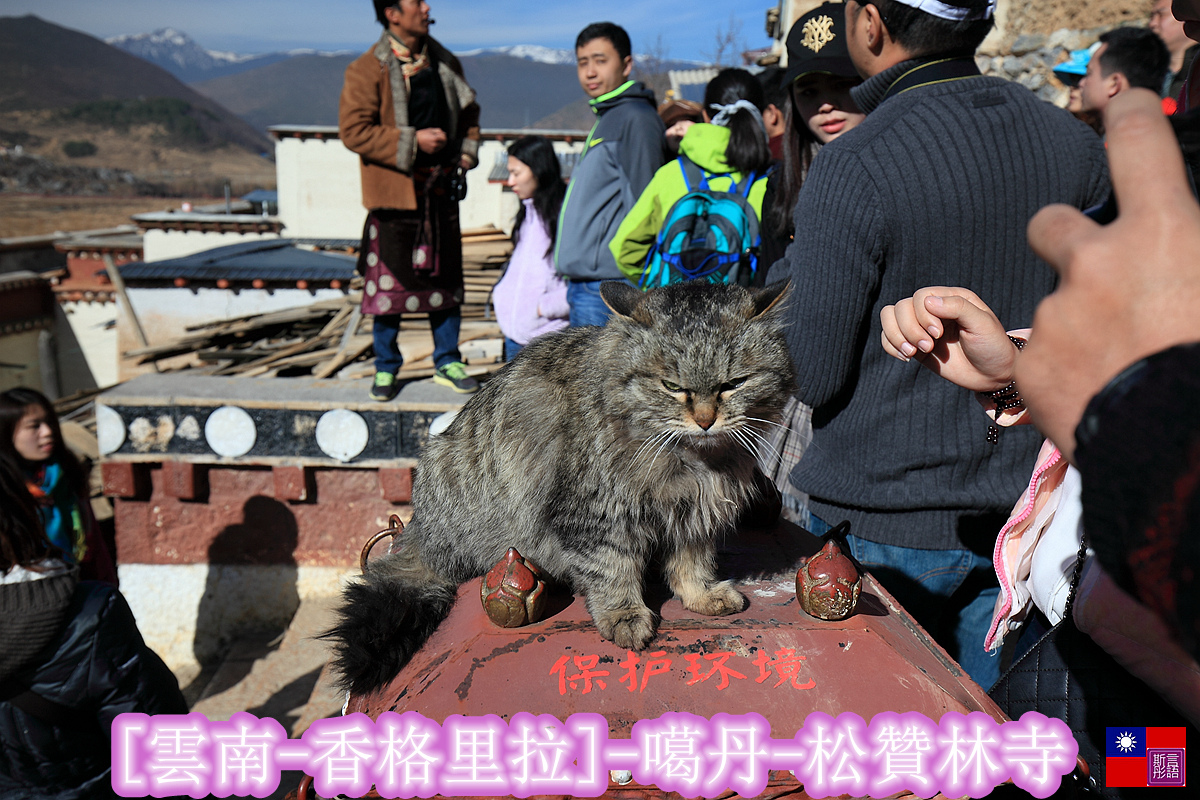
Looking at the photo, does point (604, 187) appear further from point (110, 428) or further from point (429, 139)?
point (110, 428)

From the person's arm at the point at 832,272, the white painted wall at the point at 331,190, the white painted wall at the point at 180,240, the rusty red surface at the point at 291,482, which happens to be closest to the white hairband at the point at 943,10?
the person's arm at the point at 832,272

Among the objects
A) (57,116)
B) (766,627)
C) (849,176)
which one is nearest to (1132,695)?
(766,627)

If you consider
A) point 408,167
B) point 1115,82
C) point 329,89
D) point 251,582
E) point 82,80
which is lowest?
point 251,582

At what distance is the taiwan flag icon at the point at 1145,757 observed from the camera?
1316mm

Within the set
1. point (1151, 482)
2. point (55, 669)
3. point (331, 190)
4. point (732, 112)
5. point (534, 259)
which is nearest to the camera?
point (1151, 482)

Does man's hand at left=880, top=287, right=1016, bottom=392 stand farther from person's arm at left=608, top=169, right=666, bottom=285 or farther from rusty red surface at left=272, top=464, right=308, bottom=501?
rusty red surface at left=272, top=464, right=308, bottom=501

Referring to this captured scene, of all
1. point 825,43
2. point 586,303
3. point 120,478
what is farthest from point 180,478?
point 825,43

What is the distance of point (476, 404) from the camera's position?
2166mm

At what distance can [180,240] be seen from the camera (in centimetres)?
1538

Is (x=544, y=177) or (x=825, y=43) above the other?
(x=825, y=43)

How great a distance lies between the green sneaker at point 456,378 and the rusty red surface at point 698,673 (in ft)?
9.59

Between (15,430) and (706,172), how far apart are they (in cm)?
387

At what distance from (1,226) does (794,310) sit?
1354 inches
